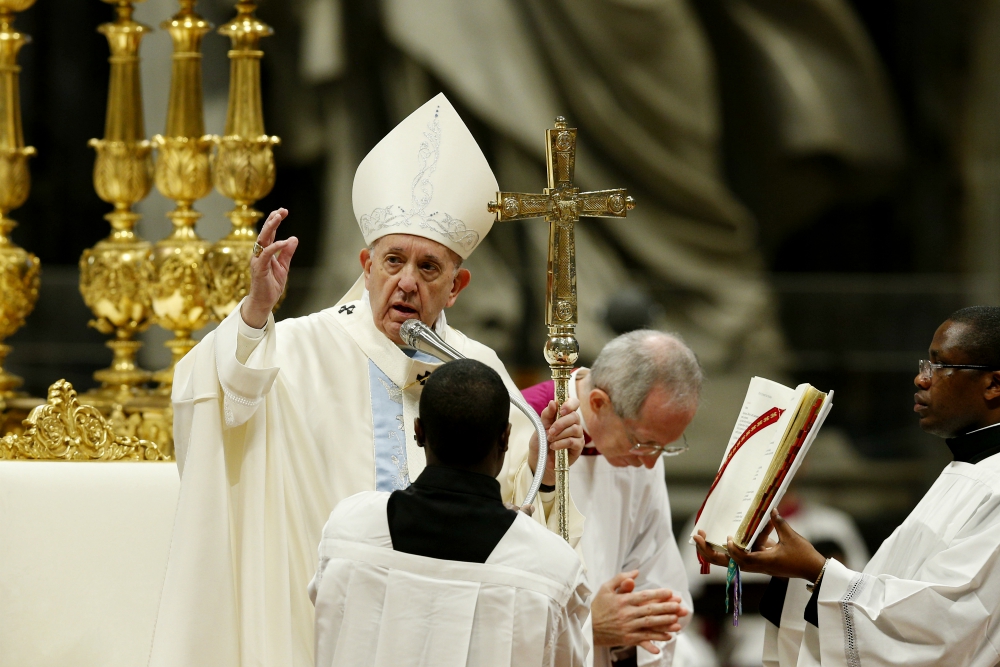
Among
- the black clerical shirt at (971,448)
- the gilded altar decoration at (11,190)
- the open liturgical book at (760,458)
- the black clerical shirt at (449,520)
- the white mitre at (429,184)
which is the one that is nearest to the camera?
the black clerical shirt at (449,520)

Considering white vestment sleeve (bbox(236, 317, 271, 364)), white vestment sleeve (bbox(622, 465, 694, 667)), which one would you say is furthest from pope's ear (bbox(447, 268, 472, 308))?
white vestment sleeve (bbox(622, 465, 694, 667))

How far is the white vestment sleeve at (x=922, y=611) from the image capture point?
330 cm

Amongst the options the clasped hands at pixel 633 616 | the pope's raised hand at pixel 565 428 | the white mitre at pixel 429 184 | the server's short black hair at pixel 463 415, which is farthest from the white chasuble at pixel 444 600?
the white mitre at pixel 429 184

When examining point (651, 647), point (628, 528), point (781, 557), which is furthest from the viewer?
point (628, 528)

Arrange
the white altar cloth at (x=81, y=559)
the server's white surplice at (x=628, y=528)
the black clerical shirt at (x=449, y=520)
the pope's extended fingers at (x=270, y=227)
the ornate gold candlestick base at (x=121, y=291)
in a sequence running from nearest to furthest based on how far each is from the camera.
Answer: the black clerical shirt at (x=449, y=520)
the pope's extended fingers at (x=270, y=227)
the white altar cloth at (x=81, y=559)
the server's white surplice at (x=628, y=528)
the ornate gold candlestick base at (x=121, y=291)

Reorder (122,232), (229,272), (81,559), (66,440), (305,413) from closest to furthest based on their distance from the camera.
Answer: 1. (305,413)
2. (81,559)
3. (66,440)
4. (229,272)
5. (122,232)

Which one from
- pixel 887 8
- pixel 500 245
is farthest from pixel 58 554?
pixel 887 8

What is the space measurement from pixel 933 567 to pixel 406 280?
1663 millimetres

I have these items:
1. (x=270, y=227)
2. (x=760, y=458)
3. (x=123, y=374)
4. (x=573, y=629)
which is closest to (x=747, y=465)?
(x=760, y=458)

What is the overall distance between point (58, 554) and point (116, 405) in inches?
39.7

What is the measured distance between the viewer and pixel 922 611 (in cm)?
332

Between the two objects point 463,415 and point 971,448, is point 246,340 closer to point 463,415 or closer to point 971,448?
point 463,415

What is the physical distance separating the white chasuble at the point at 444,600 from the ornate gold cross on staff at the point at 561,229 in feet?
2.38

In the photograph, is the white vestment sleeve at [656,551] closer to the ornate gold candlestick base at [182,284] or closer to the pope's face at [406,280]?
the pope's face at [406,280]
